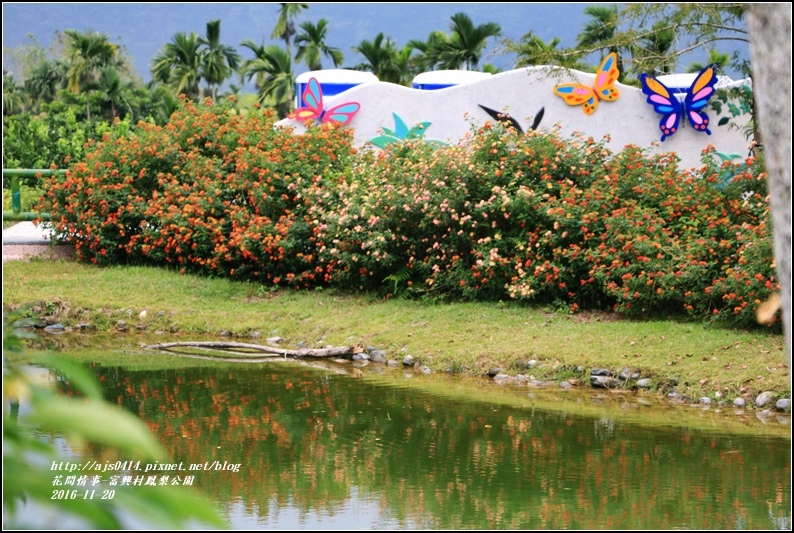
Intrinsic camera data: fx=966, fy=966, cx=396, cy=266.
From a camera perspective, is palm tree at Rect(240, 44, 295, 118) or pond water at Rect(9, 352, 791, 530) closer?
pond water at Rect(9, 352, 791, 530)

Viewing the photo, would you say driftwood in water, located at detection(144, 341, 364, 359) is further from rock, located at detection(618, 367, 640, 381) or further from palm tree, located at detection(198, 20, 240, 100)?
Answer: palm tree, located at detection(198, 20, 240, 100)

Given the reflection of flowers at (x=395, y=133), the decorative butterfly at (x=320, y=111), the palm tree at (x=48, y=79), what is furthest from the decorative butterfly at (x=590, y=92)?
the palm tree at (x=48, y=79)

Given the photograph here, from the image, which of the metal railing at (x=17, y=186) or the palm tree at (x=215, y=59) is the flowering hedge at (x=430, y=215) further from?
the palm tree at (x=215, y=59)

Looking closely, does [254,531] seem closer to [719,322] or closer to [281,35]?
[719,322]

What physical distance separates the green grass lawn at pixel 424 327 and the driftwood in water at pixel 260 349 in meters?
0.28

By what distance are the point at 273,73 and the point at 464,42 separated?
941 cm

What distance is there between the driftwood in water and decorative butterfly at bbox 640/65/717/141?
6450mm

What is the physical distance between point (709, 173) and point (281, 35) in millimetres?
40395

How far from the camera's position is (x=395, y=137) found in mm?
14672

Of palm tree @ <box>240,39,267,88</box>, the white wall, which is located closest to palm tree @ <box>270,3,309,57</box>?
palm tree @ <box>240,39,267,88</box>

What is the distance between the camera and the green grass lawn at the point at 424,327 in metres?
8.80

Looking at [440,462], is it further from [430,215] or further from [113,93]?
[113,93]

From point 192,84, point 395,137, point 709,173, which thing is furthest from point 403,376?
point 192,84

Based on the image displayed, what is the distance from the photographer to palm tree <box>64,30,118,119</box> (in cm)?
4559
